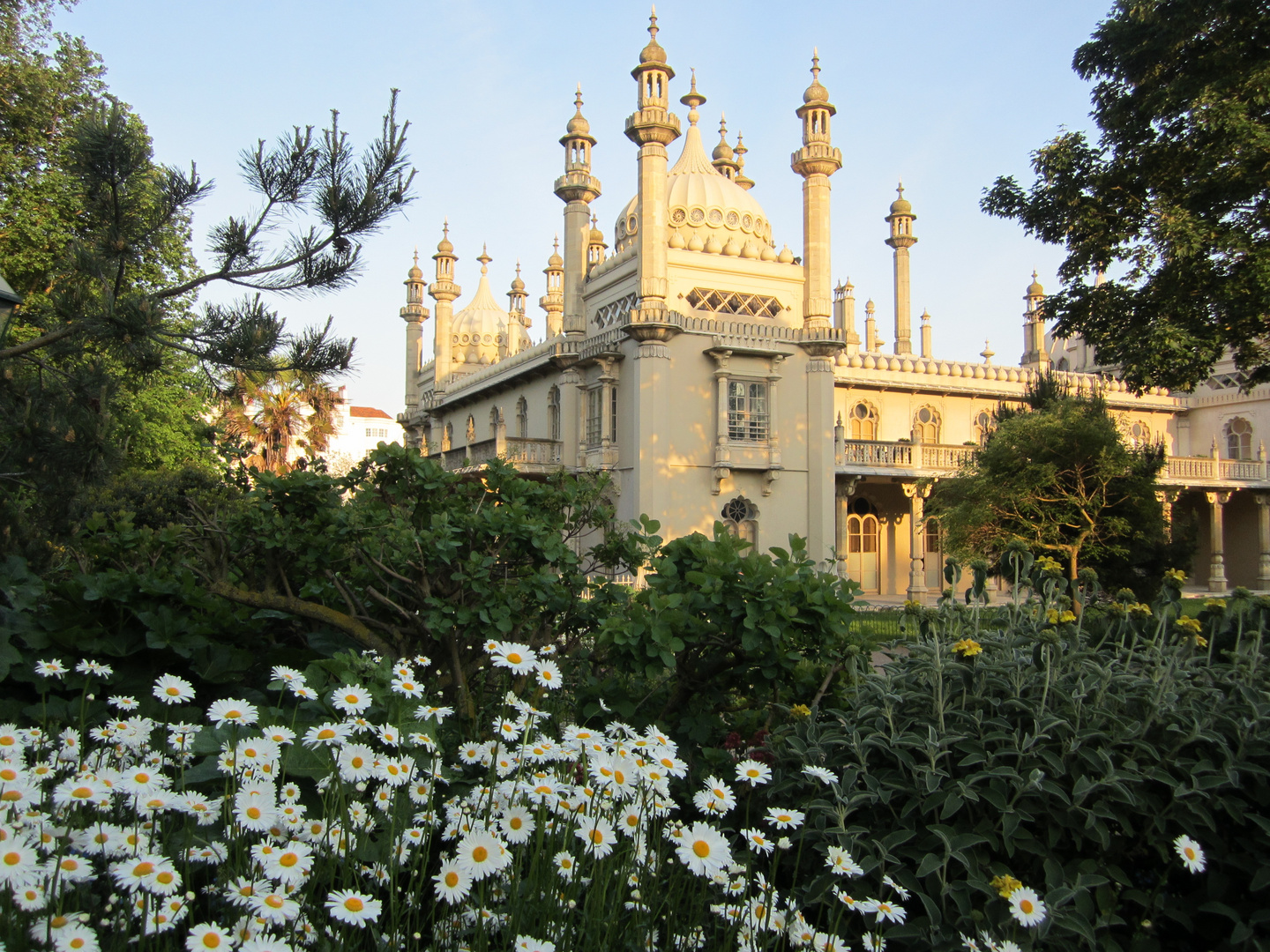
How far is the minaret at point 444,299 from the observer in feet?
116

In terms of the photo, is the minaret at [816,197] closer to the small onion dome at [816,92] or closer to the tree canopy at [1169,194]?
the small onion dome at [816,92]

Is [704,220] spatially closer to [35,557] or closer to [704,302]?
[704,302]

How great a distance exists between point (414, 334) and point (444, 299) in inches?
148

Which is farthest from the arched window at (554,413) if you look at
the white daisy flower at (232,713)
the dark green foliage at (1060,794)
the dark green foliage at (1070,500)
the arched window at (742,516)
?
the white daisy flower at (232,713)

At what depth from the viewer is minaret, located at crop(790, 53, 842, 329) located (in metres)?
24.0

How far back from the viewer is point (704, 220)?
24000mm

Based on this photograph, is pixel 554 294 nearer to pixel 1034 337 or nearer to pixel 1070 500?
pixel 1034 337

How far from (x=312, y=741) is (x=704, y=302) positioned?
22.1 meters

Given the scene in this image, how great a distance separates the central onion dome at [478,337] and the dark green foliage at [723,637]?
111 feet

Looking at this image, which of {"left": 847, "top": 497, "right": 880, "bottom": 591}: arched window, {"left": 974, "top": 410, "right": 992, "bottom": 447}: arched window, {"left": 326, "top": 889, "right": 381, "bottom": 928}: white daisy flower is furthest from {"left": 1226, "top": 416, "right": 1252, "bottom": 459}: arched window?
{"left": 326, "top": 889, "right": 381, "bottom": 928}: white daisy flower

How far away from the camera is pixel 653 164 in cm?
2256

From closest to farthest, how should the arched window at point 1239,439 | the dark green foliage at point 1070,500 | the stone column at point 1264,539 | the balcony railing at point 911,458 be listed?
the dark green foliage at point 1070,500
the balcony railing at point 911,458
the stone column at point 1264,539
the arched window at point 1239,439

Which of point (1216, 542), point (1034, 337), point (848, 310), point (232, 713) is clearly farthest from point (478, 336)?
point (232, 713)

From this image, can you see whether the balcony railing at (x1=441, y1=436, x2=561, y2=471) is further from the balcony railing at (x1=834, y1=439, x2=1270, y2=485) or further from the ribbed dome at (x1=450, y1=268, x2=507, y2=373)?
the ribbed dome at (x1=450, y1=268, x2=507, y2=373)
